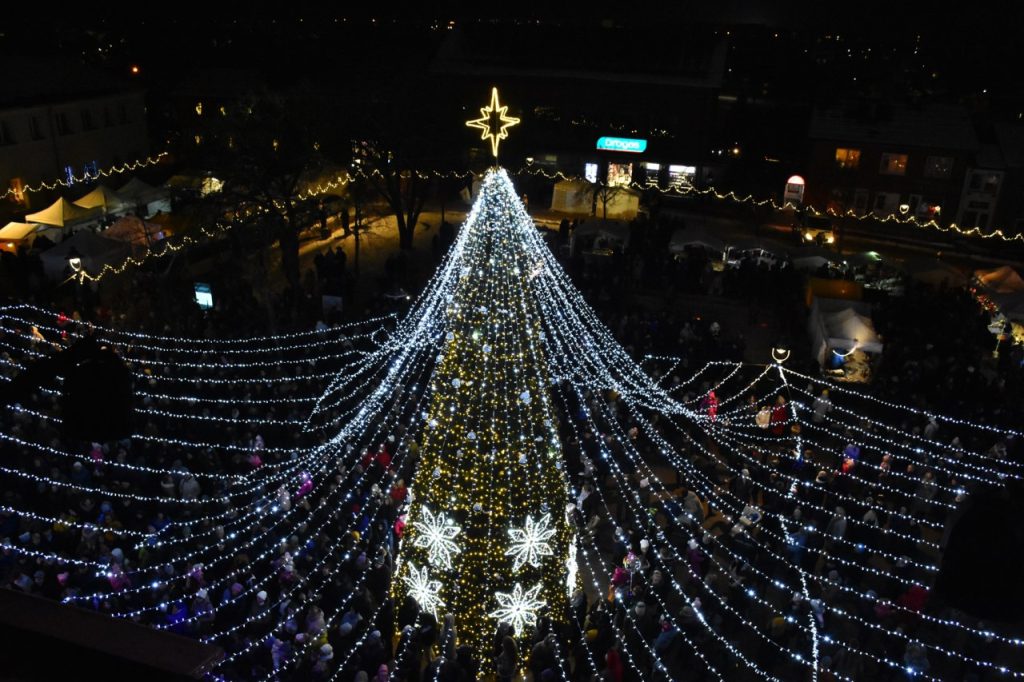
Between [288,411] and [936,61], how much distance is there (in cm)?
3493

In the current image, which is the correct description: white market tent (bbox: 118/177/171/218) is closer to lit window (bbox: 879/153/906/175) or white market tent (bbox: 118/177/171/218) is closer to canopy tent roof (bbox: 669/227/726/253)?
canopy tent roof (bbox: 669/227/726/253)

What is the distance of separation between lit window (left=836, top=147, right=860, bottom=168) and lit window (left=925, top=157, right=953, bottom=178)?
2333mm

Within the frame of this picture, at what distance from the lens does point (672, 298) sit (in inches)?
835

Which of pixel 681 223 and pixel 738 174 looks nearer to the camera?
pixel 681 223

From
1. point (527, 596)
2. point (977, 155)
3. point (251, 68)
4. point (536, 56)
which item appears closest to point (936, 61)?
point (977, 155)

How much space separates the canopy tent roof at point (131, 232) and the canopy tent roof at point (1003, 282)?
69.6ft

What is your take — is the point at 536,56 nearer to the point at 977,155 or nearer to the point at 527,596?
the point at 977,155

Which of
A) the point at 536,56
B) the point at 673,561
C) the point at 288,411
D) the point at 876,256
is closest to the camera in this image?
the point at 673,561

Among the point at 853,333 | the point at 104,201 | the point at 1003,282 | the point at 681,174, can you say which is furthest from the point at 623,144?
the point at 104,201

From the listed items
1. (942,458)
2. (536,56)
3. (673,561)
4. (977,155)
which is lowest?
(673,561)

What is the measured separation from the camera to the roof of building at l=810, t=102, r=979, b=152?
95.0ft

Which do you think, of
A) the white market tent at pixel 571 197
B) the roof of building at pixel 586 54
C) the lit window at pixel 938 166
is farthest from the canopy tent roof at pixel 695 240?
the lit window at pixel 938 166

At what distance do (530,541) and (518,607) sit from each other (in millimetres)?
833

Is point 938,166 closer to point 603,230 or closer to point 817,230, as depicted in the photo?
point 817,230
